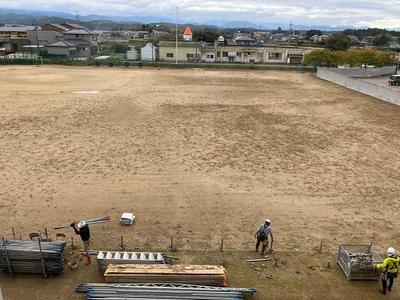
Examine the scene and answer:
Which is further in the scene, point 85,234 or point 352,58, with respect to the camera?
point 352,58

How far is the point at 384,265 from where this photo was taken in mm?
7250

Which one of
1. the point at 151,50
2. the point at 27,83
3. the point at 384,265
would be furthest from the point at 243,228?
the point at 151,50

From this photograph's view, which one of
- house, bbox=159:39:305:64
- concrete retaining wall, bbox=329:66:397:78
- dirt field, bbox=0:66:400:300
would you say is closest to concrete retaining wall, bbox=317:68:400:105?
dirt field, bbox=0:66:400:300

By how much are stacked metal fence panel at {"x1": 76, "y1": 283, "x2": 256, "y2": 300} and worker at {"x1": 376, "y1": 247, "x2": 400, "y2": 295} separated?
112 inches

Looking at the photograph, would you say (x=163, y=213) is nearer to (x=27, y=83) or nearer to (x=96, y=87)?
(x=96, y=87)

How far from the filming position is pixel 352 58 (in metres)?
43.9

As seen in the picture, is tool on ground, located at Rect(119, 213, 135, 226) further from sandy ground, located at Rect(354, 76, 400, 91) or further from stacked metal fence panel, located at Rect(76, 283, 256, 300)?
sandy ground, located at Rect(354, 76, 400, 91)

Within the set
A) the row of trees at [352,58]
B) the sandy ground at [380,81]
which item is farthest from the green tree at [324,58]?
the sandy ground at [380,81]

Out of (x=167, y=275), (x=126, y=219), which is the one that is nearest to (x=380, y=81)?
(x=126, y=219)

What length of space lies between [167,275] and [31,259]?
287cm

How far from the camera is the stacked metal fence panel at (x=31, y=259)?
7.52 metres

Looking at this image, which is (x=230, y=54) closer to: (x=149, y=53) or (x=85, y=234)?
(x=149, y=53)

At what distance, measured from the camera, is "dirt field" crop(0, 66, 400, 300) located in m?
8.57

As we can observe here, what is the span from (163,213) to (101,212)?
5.70 feet
